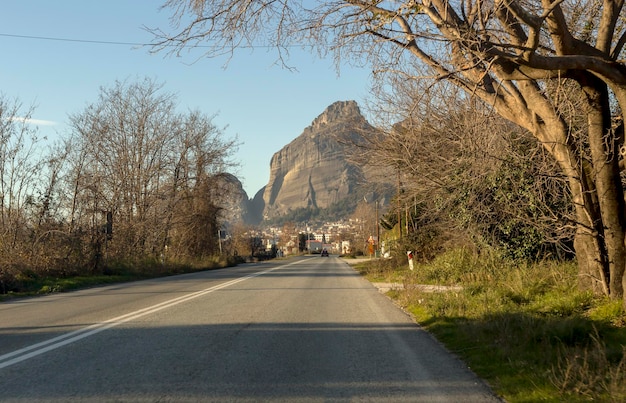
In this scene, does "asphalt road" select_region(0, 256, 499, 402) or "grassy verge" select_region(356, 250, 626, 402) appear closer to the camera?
"grassy verge" select_region(356, 250, 626, 402)

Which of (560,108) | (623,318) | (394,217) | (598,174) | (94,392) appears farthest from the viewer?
(394,217)

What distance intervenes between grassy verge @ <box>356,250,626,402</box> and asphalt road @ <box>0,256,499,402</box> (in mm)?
441

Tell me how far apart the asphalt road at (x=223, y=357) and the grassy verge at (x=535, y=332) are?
0.44 metres

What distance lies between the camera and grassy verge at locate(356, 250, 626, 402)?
238 inches

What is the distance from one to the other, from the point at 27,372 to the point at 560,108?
33.5 feet

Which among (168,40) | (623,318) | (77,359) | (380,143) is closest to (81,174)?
(380,143)

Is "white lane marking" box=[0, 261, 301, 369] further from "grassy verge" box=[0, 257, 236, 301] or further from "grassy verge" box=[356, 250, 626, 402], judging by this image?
"grassy verge" box=[0, 257, 236, 301]

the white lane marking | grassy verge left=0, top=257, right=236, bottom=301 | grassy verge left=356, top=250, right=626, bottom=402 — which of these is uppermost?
grassy verge left=0, top=257, right=236, bottom=301

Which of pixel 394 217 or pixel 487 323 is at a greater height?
pixel 394 217

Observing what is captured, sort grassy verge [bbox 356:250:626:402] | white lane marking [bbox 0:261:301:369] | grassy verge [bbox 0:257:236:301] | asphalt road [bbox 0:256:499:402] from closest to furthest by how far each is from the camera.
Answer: grassy verge [bbox 356:250:626:402] → asphalt road [bbox 0:256:499:402] → white lane marking [bbox 0:261:301:369] → grassy verge [bbox 0:257:236:301]

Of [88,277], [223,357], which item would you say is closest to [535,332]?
[223,357]

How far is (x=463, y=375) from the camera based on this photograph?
282 inches

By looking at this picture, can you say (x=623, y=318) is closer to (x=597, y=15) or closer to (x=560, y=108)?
(x=560, y=108)

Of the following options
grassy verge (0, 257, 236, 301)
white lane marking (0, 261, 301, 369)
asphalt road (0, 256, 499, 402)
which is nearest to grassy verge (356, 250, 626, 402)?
asphalt road (0, 256, 499, 402)
